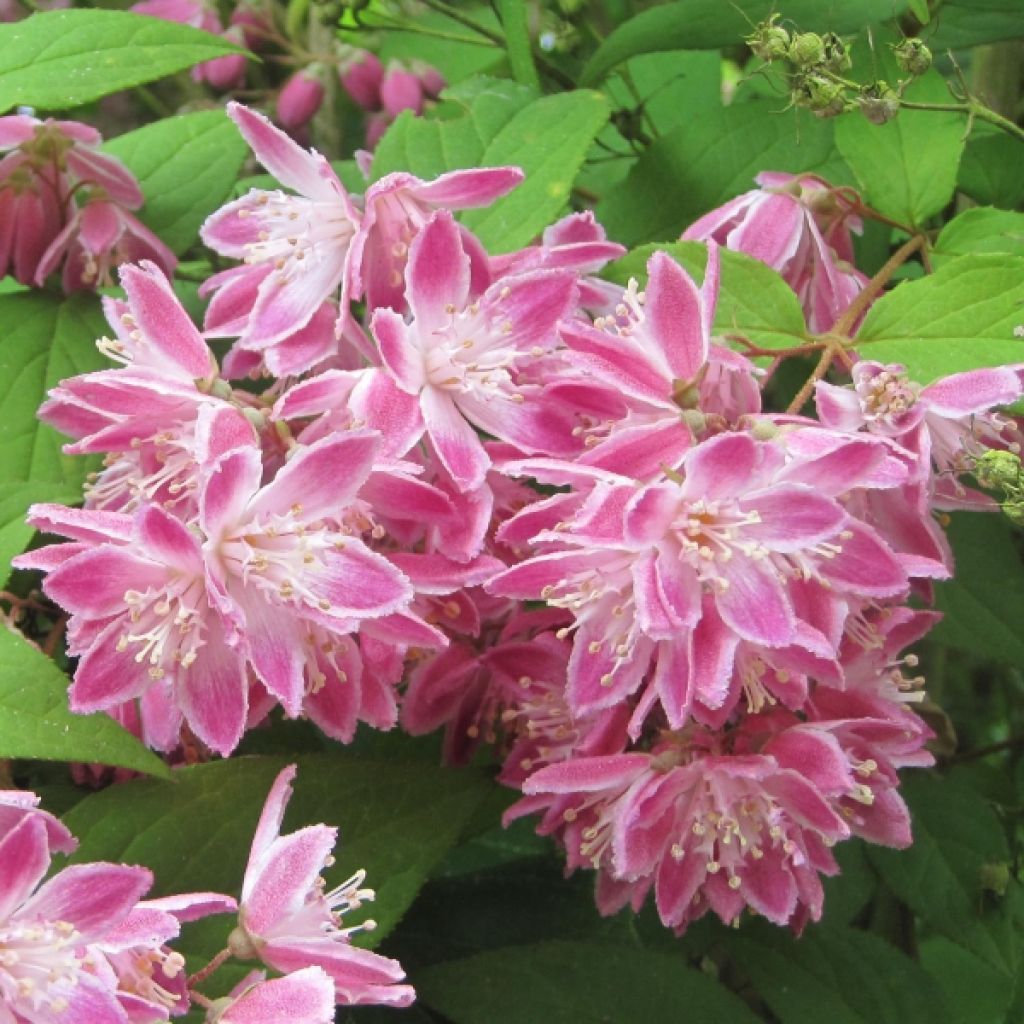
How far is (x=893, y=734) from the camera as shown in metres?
0.91

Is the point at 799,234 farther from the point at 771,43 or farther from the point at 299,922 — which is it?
the point at 299,922

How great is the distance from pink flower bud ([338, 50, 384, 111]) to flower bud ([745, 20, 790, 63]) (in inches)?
38.0

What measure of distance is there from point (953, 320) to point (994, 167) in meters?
0.37

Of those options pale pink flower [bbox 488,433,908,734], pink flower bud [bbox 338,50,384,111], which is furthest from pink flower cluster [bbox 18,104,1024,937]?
pink flower bud [bbox 338,50,384,111]

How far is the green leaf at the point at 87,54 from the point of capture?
3.58ft

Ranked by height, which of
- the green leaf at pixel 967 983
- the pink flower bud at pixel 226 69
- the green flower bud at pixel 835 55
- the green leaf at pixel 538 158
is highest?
the green flower bud at pixel 835 55

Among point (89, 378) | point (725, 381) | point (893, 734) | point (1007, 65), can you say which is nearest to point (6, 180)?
point (89, 378)

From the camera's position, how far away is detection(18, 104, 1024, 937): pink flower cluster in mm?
800

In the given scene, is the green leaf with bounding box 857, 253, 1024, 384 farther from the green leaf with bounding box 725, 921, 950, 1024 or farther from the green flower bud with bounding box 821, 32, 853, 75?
the green leaf with bounding box 725, 921, 950, 1024

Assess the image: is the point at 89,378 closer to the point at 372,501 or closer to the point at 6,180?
the point at 372,501

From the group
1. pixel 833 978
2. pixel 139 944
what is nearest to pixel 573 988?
pixel 833 978

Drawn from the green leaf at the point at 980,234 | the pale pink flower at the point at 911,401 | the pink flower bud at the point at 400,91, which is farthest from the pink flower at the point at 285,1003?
the pink flower bud at the point at 400,91

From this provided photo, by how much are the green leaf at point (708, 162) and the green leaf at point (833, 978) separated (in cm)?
60

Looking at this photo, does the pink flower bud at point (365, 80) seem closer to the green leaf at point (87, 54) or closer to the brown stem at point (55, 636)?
the green leaf at point (87, 54)
